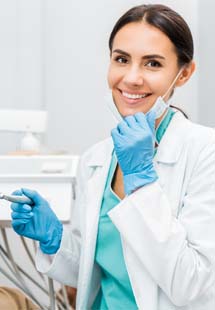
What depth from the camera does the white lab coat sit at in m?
0.92

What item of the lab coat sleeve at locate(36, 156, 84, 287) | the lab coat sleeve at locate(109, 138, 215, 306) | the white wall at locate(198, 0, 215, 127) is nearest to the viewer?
the lab coat sleeve at locate(109, 138, 215, 306)

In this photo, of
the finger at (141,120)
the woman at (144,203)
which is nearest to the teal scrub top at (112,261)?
the woman at (144,203)

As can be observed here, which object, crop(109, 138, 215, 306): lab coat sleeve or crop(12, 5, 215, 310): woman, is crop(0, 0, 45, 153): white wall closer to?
crop(12, 5, 215, 310): woman

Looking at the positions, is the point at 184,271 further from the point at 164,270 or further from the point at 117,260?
the point at 117,260

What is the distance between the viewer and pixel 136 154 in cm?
95

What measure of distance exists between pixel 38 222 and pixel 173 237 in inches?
12.7

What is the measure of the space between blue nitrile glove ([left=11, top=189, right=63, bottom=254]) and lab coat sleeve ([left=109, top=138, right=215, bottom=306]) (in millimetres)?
175

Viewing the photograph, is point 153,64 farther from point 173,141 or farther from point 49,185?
point 49,185

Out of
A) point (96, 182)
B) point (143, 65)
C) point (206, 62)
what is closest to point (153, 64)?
point (143, 65)

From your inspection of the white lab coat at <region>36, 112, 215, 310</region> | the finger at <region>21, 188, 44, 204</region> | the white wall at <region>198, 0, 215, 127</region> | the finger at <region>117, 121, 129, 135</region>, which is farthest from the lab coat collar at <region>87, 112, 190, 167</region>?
the white wall at <region>198, 0, 215, 127</region>

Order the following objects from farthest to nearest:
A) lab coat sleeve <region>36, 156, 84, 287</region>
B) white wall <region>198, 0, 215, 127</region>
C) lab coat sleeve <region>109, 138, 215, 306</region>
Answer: white wall <region>198, 0, 215, 127</region> → lab coat sleeve <region>36, 156, 84, 287</region> → lab coat sleeve <region>109, 138, 215, 306</region>

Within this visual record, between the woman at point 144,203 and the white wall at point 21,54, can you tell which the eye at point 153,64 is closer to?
the woman at point 144,203

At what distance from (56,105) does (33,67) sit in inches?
6.2

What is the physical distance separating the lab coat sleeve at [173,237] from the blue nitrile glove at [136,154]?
0.8 inches
